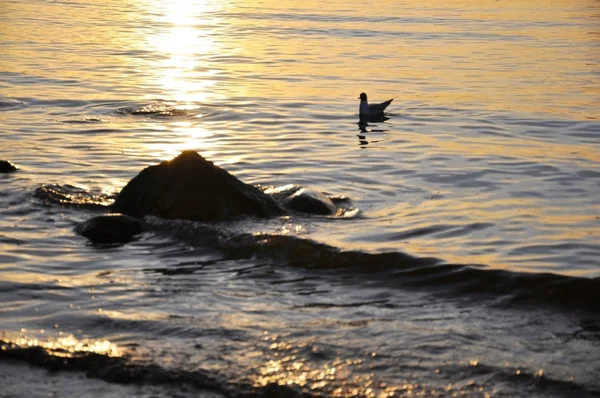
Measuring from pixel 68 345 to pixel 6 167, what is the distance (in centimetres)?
702

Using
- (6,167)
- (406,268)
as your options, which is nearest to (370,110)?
(6,167)

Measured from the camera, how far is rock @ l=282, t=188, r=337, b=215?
11633 mm

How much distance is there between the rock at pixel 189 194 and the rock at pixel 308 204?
1.89 ft

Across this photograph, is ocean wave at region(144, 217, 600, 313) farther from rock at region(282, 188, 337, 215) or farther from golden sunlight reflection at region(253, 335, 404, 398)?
golden sunlight reflection at region(253, 335, 404, 398)

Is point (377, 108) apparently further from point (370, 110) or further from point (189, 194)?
point (189, 194)

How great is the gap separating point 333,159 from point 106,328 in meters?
8.67

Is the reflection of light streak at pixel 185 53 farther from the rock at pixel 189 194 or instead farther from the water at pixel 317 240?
the rock at pixel 189 194

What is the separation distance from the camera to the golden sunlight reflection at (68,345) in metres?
6.95

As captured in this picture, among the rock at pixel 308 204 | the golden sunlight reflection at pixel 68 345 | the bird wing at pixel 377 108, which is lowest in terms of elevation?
the golden sunlight reflection at pixel 68 345

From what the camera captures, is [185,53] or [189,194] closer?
[189,194]

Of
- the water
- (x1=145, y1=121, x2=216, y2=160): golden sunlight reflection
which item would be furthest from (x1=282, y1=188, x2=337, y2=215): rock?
(x1=145, y1=121, x2=216, y2=160): golden sunlight reflection

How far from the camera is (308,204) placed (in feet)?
38.3

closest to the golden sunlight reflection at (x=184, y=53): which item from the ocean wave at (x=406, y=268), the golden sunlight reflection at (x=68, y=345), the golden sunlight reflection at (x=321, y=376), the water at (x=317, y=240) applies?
the water at (x=317, y=240)

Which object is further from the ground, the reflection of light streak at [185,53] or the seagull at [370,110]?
the reflection of light streak at [185,53]
